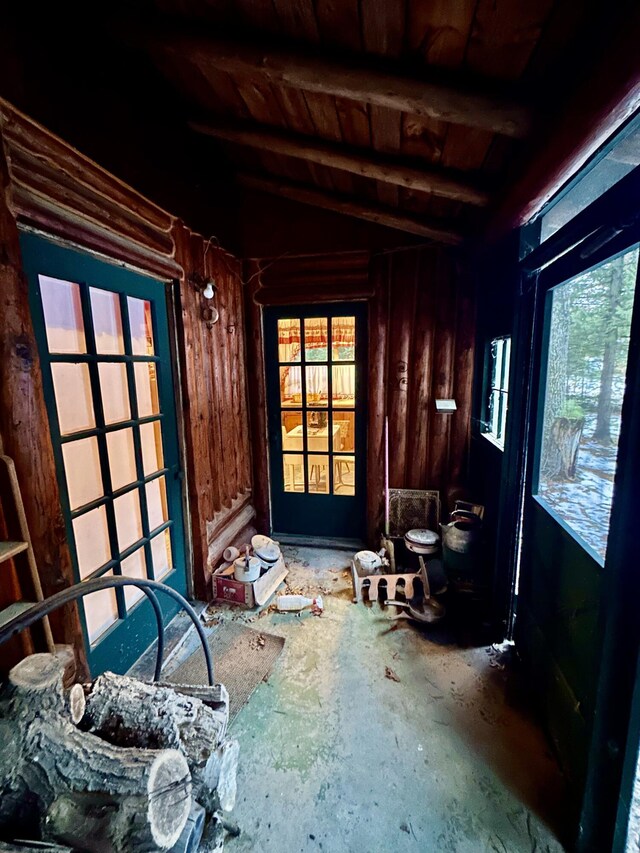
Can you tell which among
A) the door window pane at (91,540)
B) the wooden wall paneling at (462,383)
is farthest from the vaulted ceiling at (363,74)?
the door window pane at (91,540)

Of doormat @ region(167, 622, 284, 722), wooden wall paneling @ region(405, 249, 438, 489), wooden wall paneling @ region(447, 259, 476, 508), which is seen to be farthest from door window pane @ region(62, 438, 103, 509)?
wooden wall paneling @ region(447, 259, 476, 508)

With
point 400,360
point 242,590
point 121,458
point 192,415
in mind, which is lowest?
point 242,590

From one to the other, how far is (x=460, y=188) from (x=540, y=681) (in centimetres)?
266

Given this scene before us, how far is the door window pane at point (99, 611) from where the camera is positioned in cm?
178

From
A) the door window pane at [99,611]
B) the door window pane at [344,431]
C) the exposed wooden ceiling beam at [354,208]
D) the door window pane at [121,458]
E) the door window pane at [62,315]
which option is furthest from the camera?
the door window pane at [344,431]

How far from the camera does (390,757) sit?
160 centimetres

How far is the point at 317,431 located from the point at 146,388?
1.67 meters

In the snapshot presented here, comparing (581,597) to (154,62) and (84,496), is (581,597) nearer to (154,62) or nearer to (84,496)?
(84,496)

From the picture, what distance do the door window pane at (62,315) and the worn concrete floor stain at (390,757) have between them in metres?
2.01

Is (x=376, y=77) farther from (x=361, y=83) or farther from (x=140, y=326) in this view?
(x=140, y=326)

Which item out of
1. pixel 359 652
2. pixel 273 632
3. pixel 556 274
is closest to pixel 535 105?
pixel 556 274

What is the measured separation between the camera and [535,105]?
1351mm

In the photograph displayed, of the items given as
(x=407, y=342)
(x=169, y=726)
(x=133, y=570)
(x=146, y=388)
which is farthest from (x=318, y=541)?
(x=169, y=726)

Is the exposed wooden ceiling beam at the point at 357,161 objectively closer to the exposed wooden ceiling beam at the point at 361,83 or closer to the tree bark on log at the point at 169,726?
the exposed wooden ceiling beam at the point at 361,83
